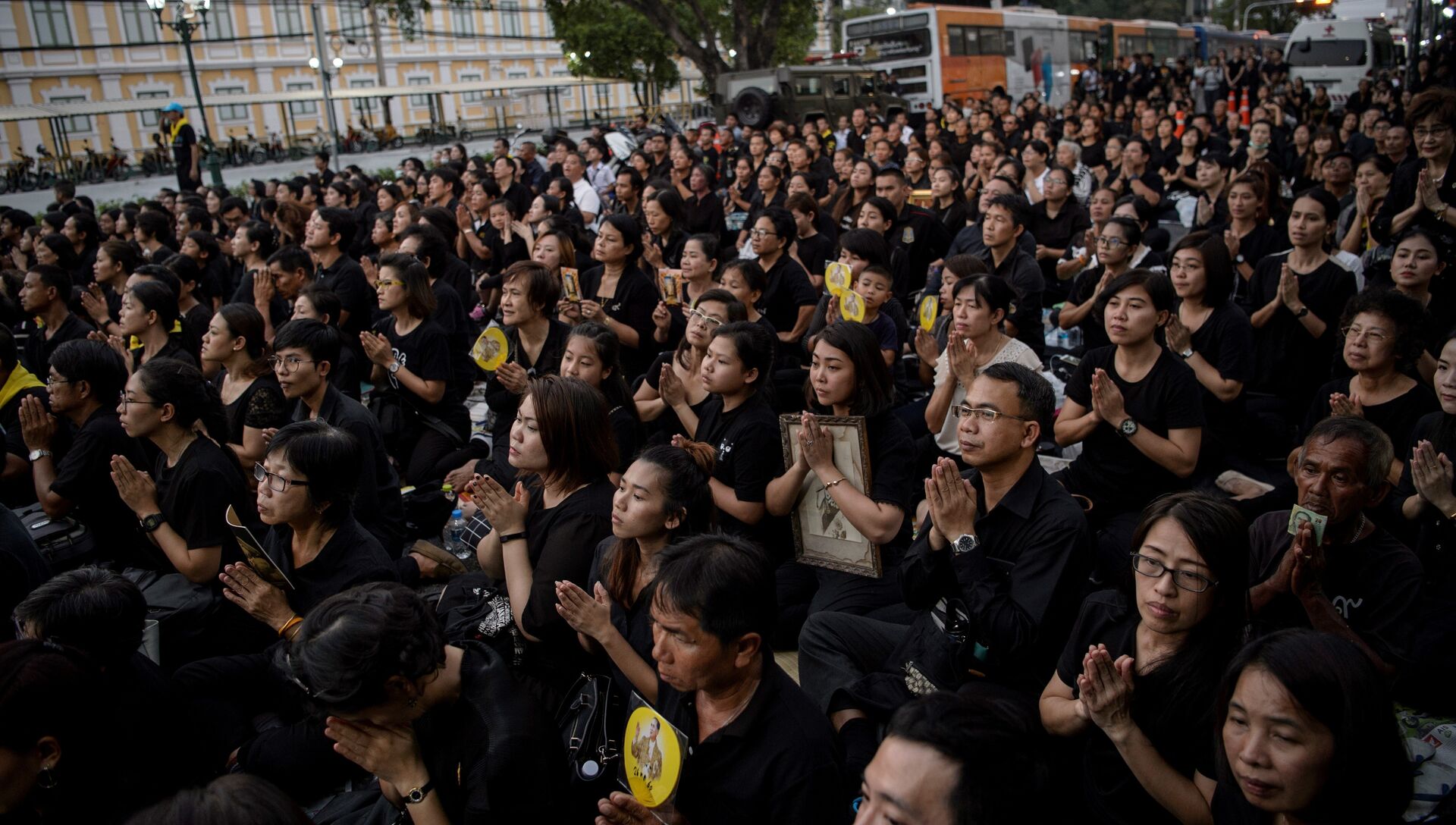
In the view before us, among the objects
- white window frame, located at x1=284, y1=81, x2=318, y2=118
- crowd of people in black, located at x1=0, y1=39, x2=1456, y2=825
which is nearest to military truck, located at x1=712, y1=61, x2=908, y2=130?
crowd of people in black, located at x1=0, y1=39, x2=1456, y2=825

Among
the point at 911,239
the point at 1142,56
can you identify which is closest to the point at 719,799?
the point at 911,239

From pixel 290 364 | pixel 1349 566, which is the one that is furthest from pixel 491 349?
pixel 1349 566

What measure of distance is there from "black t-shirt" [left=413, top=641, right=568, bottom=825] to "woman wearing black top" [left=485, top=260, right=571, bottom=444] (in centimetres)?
260

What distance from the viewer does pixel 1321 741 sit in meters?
1.87

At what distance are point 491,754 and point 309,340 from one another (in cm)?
278

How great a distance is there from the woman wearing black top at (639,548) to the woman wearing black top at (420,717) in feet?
1.00

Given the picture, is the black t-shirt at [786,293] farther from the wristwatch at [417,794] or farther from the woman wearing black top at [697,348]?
the wristwatch at [417,794]

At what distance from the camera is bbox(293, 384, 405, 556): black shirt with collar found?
171 inches

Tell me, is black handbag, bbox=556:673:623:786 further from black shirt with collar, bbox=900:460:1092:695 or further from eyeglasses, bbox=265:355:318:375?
eyeglasses, bbox=265:355:318:375

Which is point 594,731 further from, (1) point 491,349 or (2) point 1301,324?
(2) point 1301,324

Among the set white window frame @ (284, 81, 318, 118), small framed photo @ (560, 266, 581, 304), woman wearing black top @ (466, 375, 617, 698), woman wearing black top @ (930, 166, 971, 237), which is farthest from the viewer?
white window frame @ (284, 81, 318, 118)

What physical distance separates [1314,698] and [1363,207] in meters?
5.75

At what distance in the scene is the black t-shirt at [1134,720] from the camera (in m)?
2.27

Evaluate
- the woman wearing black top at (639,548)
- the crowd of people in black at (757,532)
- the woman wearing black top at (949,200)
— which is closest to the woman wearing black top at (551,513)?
the crowd of people in black at (757,532)
